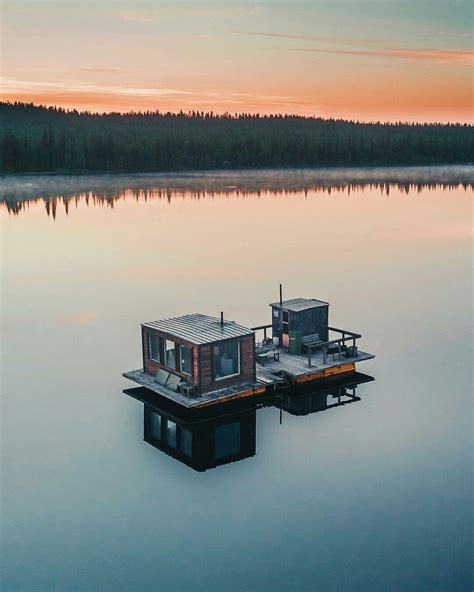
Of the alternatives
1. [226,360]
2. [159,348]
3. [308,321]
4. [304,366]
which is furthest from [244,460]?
[308,321]

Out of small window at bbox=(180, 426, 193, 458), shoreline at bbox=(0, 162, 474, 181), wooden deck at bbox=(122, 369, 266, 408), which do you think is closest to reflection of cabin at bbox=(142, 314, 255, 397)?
wooden deck at bbox=(122, 369, 266, 408)

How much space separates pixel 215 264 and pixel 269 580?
4200 cm

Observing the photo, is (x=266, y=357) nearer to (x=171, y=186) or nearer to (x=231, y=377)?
(x=231, y=377)

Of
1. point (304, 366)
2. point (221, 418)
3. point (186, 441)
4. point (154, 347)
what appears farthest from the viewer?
point (304, 366)

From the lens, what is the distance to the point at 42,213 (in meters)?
91.5

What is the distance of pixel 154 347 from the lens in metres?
27.9

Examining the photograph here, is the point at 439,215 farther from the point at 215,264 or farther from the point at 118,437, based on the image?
the point at 118,437

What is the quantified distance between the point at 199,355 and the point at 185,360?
103cm

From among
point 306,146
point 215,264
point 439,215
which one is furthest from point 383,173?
point 215,264

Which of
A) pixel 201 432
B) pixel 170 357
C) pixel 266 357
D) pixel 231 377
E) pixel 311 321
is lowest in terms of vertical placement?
pixel 201 432

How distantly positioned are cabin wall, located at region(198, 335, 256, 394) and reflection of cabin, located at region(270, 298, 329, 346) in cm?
414

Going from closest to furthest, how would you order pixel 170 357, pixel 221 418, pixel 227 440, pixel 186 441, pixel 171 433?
pixel 186 441 < pixel 227 440 < pixel 171 433 < pixel 221 418 < pixel 170 357

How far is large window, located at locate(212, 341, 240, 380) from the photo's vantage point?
86.0ft

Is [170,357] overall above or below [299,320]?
below
